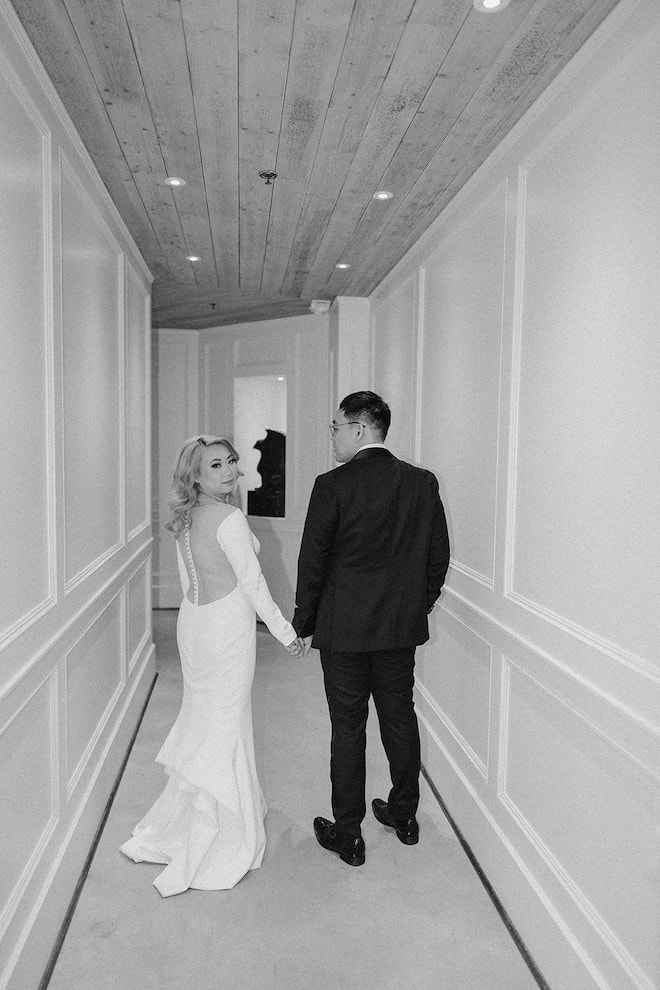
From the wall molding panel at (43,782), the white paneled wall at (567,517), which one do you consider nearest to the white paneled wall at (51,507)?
the wall molding panel at (43,782)

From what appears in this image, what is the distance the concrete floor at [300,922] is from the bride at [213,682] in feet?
0.32

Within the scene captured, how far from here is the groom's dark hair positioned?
262 cm

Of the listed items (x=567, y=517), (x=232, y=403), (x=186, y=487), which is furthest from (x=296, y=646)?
(x=232, y=403)

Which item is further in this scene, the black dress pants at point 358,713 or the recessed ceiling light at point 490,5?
the black dress pants at point 358,713

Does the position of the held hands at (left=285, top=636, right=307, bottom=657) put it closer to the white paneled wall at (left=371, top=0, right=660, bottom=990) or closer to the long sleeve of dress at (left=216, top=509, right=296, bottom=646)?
the long sleeve of dress at (left=216, top=509, right=296, bottom=646)

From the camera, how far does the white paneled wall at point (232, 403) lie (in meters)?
5.95

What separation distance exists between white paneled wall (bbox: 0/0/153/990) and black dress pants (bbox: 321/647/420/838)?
94 cm

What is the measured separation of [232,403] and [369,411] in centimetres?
409

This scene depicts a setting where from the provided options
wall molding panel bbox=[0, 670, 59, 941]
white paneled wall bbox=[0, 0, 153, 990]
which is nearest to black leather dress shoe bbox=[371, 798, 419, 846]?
white paneled wall bbox=[0, 0, 153, 990]

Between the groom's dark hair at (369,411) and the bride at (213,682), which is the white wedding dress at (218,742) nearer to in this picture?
the bride at (213,682)

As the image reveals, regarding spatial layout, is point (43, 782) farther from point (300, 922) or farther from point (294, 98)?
point (294, 98)

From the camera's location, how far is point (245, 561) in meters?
2.47

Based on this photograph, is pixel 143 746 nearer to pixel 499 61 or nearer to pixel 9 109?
pixel 9 109

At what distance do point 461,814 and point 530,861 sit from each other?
2.33ft
